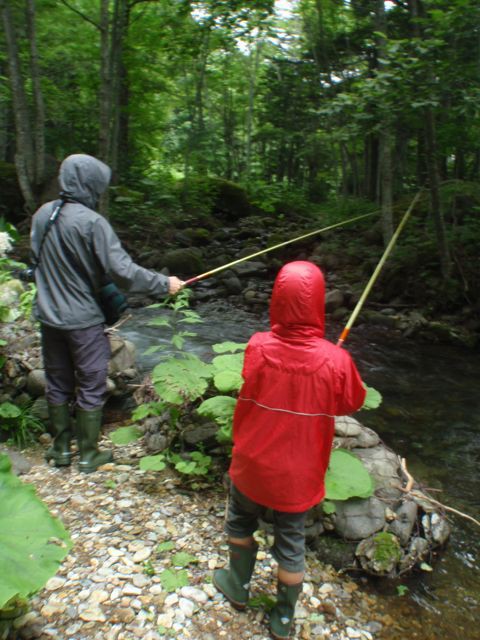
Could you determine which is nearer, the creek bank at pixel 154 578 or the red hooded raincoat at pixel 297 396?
the red hooded raincoat at pixel 297 396

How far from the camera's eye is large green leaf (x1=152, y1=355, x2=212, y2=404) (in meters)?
3.36

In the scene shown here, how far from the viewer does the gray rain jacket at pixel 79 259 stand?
10.4ft

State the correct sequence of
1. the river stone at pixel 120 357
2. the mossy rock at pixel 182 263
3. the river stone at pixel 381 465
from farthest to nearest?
the mossy rock at pixel 182 263
the river stone at pixel 120 357
the river stone at pixel 381 465

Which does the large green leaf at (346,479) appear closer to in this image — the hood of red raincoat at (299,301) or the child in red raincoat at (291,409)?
the child in red raincoat at (291,409)

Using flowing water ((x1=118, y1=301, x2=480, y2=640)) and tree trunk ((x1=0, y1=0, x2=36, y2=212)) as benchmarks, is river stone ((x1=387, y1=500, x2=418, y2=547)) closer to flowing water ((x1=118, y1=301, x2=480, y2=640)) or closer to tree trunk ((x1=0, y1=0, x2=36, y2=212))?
flowing water ((x1=118, y1=301, x2=480, y2=640))

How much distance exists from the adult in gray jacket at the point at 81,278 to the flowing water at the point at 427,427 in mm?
2254

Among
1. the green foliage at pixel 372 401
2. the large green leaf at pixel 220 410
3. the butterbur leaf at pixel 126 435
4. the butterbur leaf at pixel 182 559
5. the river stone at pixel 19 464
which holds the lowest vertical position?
the butterbur leaf at pixel 182 559

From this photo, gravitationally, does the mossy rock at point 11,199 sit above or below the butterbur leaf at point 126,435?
above

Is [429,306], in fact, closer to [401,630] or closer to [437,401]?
[437,401]

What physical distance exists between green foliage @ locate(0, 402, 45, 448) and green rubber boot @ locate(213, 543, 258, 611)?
2.20 metres

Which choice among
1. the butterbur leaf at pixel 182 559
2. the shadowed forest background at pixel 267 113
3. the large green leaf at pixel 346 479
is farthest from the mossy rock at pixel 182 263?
the butterbur leaf at pixel 182 559

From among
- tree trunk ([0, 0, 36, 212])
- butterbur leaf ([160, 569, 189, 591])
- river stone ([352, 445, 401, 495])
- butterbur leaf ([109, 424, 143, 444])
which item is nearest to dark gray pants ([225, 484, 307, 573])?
butterbur leaf ([160, 569, 189, 591])

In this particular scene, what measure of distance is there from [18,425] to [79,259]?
1.63 metres

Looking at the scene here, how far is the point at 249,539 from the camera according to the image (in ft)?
7.82
